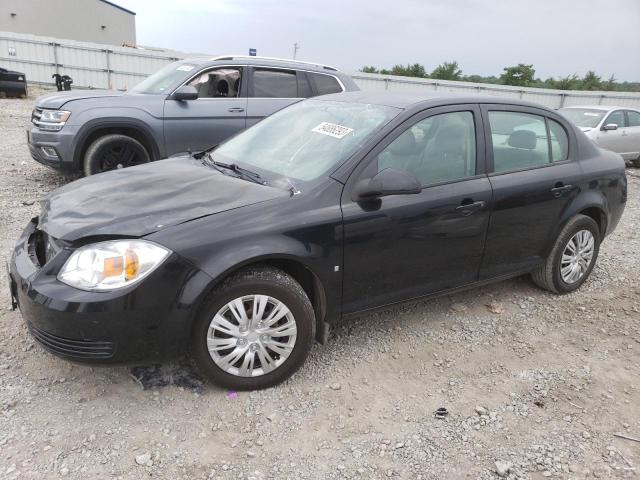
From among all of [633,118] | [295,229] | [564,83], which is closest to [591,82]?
[564,83]

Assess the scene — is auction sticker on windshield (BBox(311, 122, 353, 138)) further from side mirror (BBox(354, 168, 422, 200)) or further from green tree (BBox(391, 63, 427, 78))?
green tree (BBox(391, 63, 427, 78))

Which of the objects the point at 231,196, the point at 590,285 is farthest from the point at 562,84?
the point at 231,196

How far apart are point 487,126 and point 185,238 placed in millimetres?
2291

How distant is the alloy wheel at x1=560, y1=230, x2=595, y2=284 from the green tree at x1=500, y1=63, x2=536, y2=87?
1443 inches

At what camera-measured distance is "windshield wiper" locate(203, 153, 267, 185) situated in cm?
314

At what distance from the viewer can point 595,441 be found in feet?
8.70

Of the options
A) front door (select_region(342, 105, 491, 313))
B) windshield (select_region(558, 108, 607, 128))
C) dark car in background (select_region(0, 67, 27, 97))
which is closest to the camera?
front door (select_region(342, 105, 491, 313))

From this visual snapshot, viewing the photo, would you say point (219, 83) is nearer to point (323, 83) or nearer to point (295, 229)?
point (323, 83)

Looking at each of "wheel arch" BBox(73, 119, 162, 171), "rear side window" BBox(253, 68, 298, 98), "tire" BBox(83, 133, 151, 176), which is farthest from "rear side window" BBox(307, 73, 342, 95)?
"tire" BBox(83, 133, 151, 176)

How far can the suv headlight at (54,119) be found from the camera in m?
6.07

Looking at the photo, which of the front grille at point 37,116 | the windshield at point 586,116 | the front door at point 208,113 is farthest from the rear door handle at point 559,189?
the windshield at point 586,116

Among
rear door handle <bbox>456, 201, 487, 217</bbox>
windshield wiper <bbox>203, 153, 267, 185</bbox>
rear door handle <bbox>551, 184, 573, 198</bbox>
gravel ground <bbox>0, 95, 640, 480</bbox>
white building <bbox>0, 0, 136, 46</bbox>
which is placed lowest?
gravel ground <bbox>0, 95, 640, 480</bbox>

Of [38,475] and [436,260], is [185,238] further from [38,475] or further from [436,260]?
[436,260]

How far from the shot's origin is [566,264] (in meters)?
4.25
